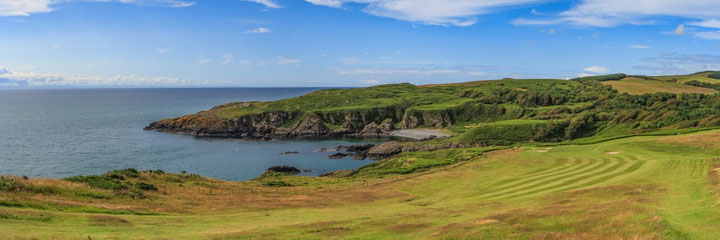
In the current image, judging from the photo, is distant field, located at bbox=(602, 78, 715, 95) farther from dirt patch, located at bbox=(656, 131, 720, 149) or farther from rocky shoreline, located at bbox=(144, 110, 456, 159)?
dirt patch, located at bbox=(656, 131, 720, 149)

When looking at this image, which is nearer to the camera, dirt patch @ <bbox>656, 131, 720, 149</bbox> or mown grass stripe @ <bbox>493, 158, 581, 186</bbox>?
mown grass stripe @ <bbox>493, 158, 581, 186</bbox>

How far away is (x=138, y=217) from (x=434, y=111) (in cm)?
14530

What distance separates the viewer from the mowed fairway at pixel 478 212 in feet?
70.8

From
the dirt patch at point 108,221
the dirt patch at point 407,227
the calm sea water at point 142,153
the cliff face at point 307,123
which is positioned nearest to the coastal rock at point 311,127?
the cliff face at point 307,123

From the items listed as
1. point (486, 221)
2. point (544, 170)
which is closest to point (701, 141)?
point (544, 170)

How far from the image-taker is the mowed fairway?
21578mm

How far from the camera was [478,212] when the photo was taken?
30234 millimetres

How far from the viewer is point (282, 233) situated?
23.9 meters

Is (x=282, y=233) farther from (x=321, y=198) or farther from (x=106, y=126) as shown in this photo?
(x=106, y=126)

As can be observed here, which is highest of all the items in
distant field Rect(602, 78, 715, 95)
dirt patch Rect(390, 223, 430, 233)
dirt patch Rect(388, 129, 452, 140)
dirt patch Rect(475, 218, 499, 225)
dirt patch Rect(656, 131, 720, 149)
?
distant field Rect(602, 78, 715, 95)

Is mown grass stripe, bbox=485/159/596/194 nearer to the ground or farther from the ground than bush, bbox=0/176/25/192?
nearer to the ground

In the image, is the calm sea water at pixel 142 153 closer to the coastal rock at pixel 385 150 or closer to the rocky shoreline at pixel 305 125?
the coastal rock at pixel 385 150

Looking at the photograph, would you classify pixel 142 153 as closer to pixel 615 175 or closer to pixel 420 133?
pixel 420 133

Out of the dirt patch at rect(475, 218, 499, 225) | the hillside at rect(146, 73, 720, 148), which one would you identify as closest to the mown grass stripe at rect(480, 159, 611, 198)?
the dirt patch at rect(475, 218, 499, 225)
